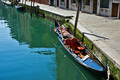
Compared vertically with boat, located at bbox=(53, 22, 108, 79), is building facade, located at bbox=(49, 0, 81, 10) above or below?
above

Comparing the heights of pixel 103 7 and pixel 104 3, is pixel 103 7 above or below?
below

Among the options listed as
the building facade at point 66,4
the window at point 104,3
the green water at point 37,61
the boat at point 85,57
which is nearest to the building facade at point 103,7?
the window at point 104,3

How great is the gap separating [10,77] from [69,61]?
3.62 meters

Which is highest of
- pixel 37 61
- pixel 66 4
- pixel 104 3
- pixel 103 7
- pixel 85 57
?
pixel 66 4

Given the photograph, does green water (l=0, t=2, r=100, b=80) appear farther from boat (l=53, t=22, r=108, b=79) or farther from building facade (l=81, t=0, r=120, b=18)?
building facade (l=81, t=0, r=120, b=18)

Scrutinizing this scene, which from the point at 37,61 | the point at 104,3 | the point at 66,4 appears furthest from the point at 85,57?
the point at 66,4

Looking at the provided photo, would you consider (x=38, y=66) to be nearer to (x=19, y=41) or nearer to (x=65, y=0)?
(x=19, y=41)

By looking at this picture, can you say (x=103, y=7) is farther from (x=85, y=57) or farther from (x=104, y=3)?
(x=85, y=57)

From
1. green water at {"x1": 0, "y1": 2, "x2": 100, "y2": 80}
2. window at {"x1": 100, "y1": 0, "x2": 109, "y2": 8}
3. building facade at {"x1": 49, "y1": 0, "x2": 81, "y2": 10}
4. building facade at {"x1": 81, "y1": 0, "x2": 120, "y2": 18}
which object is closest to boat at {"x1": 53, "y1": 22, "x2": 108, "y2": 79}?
green water at {"x1": 0, "y1": 2, "x2": 100, "y2": 80}

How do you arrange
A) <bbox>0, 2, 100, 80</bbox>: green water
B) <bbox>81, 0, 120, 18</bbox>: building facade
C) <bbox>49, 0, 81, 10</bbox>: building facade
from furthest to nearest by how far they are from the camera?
<bbox>49, 0, 81, 10</bbox>: building facade
<bbox>81, 0, 120, 18</bbox>: building facade
<bbox>0, 2, 100, 80</bbox>: green water

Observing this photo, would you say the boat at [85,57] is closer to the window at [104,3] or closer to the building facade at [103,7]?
the building facade at [103,7]

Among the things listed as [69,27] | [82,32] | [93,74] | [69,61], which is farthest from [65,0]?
[93,74]

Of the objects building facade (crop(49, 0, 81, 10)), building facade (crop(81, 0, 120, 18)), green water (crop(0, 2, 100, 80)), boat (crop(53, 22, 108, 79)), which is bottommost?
green water (crop(0, 2, 100, 80))

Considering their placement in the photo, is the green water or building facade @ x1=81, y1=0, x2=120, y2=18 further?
building facade @ x1=81, y1=0, x2=120, y2=18
